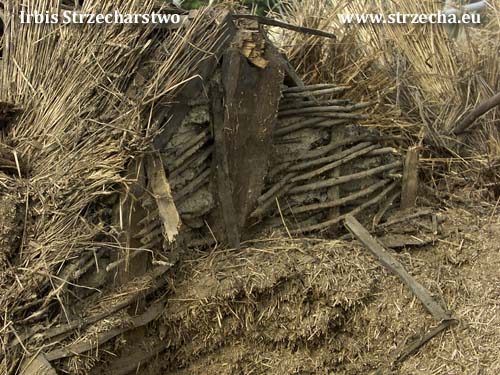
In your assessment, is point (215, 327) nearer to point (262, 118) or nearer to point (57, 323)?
point (57, 323)

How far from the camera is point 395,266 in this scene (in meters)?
4.02

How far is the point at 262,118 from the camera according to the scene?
4.04m

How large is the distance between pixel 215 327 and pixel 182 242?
0.48 metres

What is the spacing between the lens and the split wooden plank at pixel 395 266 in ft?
12.7

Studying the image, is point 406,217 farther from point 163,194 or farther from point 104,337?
point 104,337

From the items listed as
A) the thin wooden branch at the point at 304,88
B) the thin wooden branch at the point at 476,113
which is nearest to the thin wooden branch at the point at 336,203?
the thin wooden branch at the point at 304,88

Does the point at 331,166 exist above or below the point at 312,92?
below

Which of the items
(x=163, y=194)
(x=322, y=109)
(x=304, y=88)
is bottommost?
(x=163, y=194)

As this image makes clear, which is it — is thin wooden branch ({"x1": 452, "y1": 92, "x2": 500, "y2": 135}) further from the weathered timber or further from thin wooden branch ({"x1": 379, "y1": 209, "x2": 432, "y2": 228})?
the weathered timber

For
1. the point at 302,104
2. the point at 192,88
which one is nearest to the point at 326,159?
the point at 302,104

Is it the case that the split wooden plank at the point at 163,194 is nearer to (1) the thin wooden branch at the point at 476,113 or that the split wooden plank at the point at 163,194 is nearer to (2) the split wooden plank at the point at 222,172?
(2) the split wooden plank at the point at 222,172

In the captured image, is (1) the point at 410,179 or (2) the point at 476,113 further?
(2) the point at 476,113

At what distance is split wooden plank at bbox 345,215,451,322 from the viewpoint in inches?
152

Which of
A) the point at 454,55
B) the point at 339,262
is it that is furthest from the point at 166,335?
the point at 454,55
